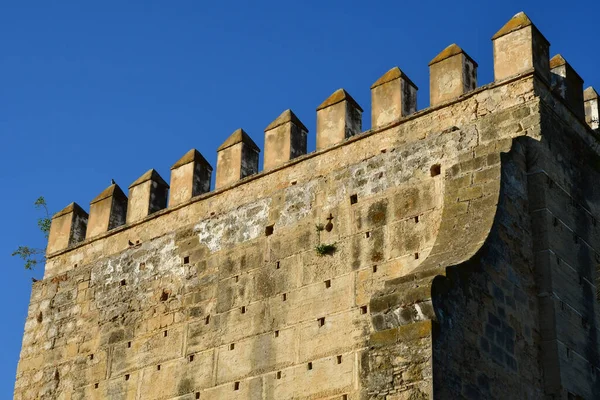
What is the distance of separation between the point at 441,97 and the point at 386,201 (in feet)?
4.32

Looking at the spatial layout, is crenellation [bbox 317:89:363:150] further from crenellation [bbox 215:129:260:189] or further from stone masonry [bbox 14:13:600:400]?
crenellation [bbox 215:129:260:189]

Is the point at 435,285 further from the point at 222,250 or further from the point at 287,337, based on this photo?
the point at 222,250

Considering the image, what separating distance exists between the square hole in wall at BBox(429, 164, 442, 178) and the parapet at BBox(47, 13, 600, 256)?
686 millimetres

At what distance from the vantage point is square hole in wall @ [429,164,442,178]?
1229 centimetres

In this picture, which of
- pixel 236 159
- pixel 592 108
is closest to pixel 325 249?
pixel 236 159

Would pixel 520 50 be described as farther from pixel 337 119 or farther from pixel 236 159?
pixel 236 159

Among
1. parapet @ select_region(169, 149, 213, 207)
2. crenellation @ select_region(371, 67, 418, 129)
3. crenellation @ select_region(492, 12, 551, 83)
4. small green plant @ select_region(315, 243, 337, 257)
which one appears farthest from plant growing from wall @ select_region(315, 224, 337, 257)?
parapet @ select_region(169, 149, 213, 207)

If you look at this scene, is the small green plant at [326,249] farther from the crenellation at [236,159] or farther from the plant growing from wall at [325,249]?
the crenellation at [236,159]

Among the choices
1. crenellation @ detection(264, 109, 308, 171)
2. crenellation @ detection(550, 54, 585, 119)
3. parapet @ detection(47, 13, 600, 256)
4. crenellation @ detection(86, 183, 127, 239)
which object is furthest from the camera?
crenellation @ detection(86, 183, 127, 239)

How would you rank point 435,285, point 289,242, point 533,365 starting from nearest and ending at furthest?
point 435,285
point 533,365
point 289,242

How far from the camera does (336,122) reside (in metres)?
13.6

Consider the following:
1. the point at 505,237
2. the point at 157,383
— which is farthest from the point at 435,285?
the point at 157,383

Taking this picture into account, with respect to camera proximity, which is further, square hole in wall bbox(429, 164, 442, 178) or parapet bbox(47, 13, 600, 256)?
parapet bbox(47, 13, 600, 256)

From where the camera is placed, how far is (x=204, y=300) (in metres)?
13.6
